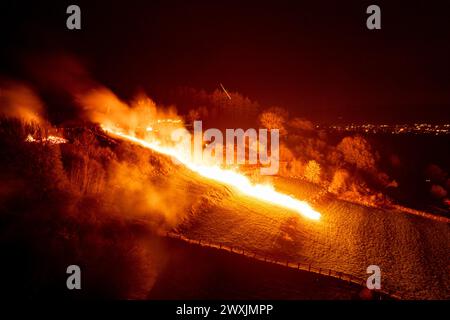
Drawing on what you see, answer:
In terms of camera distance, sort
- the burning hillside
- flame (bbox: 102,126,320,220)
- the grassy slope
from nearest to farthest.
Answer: the burning hillside
the grassy slope
flame (bbox: 102,126,320,220)

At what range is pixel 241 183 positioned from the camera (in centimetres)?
3756

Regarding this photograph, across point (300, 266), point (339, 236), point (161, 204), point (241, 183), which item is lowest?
point (300, 266)

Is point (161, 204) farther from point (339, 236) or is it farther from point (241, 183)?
point (339, 236)

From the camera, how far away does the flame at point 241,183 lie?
110 ft

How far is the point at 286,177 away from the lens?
42.4 meters

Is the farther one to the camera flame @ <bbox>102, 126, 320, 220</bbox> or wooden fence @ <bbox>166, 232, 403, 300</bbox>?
flame @ <bbox>102, 126, 320, 220</bbox>

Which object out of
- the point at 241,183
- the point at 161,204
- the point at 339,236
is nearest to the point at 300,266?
the point at 339,236

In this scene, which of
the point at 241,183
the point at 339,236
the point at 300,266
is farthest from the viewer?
the point at 241,183

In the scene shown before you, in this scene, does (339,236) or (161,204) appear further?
(339,236)

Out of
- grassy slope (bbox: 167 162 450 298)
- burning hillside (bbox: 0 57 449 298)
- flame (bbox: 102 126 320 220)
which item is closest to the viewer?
burning hillside (bbox: 0 57 449 298)

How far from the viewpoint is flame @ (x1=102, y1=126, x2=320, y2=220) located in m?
33.6

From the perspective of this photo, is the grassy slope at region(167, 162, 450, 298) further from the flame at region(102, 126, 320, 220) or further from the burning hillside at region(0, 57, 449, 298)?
the flame at region(102, 126, 320, 220)

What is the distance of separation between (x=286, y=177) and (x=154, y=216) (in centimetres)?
2195

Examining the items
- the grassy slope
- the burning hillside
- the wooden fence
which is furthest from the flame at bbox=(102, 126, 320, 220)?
the wooden fence
